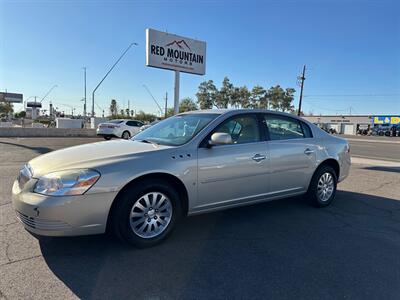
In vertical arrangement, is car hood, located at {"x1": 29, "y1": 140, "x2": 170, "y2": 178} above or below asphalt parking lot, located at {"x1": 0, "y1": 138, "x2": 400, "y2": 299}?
above

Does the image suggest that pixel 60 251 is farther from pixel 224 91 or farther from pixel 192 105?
pixel 192 105

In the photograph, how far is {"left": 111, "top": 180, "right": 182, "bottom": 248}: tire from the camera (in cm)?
343

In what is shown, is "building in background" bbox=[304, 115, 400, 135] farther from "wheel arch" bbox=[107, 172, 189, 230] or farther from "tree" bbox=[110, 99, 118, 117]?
"wheel arch" bbox=[107, 172, 189, 230]

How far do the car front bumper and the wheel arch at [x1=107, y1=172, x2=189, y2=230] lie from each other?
0.08 meters

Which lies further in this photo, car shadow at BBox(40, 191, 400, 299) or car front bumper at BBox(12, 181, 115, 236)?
car front bumper at BBox(12, 181, 115, 236)

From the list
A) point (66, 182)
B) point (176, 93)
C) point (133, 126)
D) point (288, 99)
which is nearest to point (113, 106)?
point (288, 99)

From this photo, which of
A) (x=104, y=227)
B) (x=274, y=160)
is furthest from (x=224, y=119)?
(x=104, y=227)

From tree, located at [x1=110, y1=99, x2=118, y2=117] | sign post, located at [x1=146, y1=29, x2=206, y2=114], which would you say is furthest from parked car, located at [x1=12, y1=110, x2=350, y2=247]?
tree, located at [x1=110, y1=99, x2=118, y2=117]

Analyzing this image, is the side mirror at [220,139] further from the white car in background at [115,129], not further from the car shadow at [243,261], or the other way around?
the white car in background at [115,129]

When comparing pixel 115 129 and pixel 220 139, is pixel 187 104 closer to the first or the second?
pixel 115 129

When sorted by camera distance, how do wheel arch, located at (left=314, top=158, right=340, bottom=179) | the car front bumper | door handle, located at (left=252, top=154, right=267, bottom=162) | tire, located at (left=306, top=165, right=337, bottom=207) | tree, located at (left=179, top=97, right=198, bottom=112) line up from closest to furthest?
the car front bumper, door handle, located at (left=252, top=154, right=267, bottom=162), tire, located at (left=306, top=165, right=337, bottom=207), wheel arch, located at (left=314, top=158, right=340, bottom=179), tree, located at (left=179, top=97, right=198, bottom=112)

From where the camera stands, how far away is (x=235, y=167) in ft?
13.8

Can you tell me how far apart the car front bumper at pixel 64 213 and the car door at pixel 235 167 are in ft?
3.92

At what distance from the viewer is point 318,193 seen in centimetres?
537
